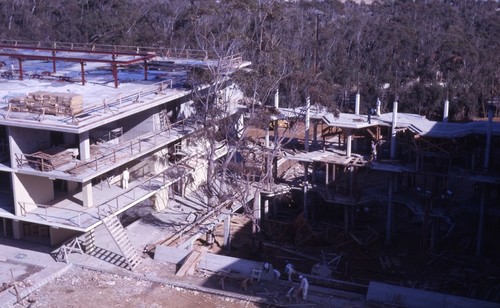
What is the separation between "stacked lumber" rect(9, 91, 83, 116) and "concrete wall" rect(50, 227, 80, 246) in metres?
5.41

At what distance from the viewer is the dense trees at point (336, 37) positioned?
4334 cm

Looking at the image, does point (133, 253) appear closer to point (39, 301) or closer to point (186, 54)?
point (39, 301)

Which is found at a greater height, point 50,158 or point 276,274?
point 50,158

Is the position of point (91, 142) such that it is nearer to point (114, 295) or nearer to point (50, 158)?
point (50, 158)

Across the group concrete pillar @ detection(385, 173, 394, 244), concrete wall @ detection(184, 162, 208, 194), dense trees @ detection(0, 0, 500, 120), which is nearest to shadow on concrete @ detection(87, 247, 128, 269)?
concrete wall @ detection(184, 162, 208, 194)

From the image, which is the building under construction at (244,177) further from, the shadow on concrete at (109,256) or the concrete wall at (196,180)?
the shadow on concrete at (109,256)

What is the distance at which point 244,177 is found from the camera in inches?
1316

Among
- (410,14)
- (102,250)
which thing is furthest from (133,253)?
(410,14)

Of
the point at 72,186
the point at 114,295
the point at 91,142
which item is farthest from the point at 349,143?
the point at 114,295

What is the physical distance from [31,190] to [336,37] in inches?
1666

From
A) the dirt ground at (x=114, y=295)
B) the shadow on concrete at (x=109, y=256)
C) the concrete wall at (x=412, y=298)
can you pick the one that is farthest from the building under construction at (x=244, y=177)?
the concrete wall at (x=412, y=298)

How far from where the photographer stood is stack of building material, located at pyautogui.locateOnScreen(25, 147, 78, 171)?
2594cm

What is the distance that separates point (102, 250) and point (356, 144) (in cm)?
1412

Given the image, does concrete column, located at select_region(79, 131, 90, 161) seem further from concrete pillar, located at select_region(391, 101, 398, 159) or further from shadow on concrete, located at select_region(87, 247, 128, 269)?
concrete pillar, located at select_region(391, 101, 398, 159)
